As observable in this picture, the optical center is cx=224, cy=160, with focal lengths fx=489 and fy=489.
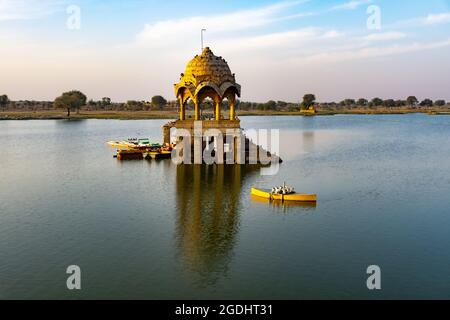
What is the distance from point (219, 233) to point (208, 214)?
5.59 metres

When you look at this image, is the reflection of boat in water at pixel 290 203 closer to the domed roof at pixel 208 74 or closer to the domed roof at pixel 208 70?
the domed roof at pixel 208 74

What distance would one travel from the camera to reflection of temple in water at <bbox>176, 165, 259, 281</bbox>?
31.3 metres

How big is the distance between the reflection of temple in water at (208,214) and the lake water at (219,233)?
0.13m

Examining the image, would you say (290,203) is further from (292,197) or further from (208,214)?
(208,214)

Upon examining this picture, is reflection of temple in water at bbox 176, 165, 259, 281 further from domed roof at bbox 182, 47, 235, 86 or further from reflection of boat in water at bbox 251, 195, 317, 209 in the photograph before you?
domed roof at bbox 182, 47, 235, 86

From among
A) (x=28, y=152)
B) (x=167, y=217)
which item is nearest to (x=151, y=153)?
(x=28, y=152)

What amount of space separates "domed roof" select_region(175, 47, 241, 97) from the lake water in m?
12.9

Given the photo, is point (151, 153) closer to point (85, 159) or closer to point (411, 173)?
point (85, 159)

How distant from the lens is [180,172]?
6291cm

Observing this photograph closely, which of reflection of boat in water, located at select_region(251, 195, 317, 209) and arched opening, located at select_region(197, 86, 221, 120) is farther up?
arched opening, located at select_region(197, 86, 221, 120)

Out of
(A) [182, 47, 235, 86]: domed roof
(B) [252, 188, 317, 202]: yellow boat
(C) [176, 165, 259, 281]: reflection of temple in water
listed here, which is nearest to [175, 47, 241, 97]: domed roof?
(A) [182, 47, 235, 86]: domed roof

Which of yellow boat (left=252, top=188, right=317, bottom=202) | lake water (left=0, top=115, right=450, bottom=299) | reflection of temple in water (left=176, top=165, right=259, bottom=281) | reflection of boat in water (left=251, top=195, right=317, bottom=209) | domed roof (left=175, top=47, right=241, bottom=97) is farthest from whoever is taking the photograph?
domed roof (left=175, top=47, right=241, bottom=97)

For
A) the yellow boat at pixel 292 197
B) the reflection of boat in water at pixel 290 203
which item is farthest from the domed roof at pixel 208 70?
the reflection of boat in water at pixel 290 203
